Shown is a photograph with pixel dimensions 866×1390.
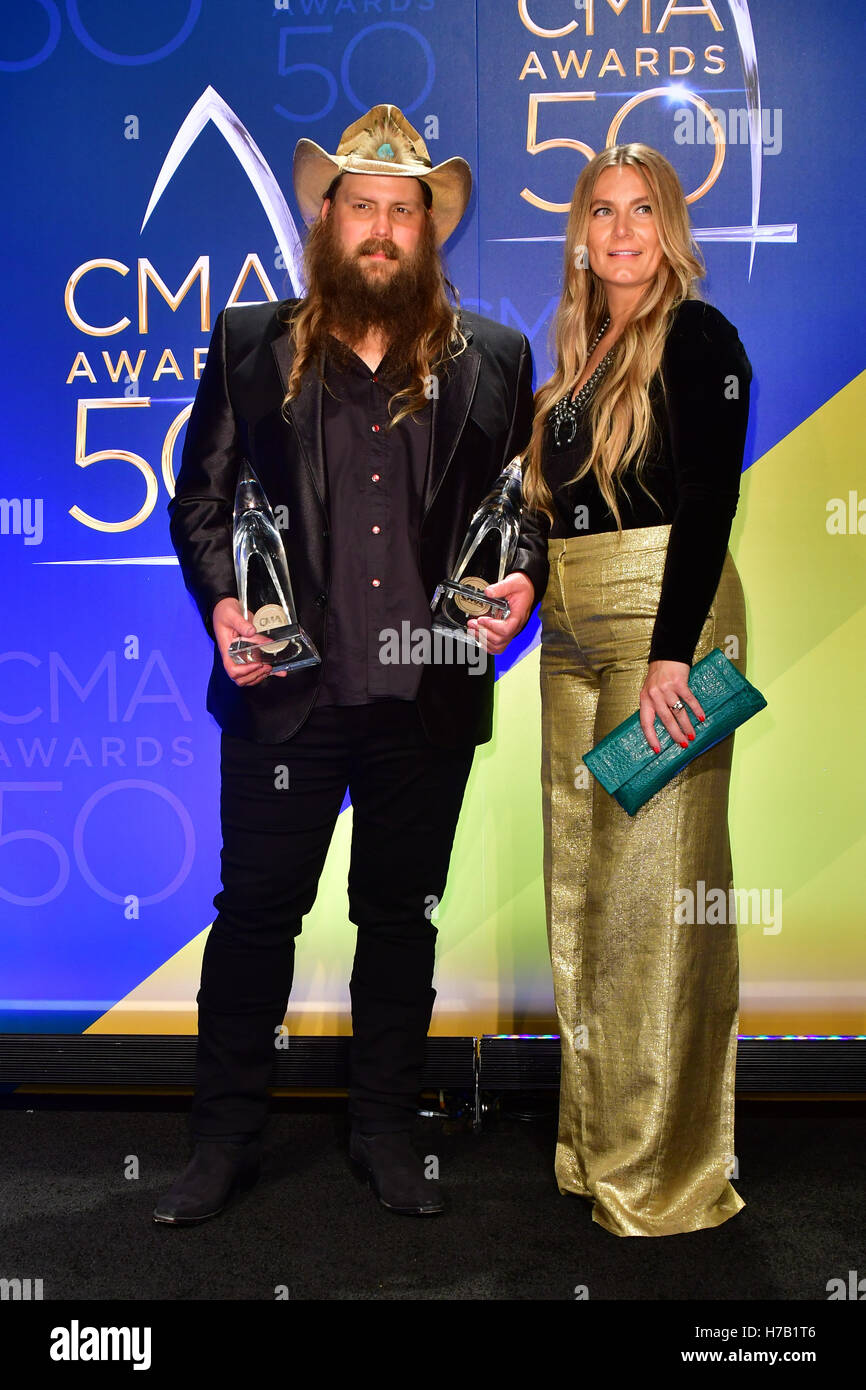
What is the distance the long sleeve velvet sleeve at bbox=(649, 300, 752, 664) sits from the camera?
2092mm

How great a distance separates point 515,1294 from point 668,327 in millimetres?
1689

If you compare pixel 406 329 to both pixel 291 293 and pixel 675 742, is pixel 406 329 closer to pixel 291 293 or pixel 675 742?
pixel 291 293

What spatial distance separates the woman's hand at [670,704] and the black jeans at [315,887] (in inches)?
15.7

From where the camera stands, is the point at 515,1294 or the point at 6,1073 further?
the point at 6,1073

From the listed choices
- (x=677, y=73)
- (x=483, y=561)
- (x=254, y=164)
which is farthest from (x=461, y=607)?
(x=677, y=73)

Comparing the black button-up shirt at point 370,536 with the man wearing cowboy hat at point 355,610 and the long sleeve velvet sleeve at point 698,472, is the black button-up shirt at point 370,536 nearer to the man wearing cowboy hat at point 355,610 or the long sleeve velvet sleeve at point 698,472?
the man wearing cowboy hat at point 355,610

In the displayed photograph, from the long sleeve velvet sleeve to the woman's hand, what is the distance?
0.9 inches

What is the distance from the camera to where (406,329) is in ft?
7.63

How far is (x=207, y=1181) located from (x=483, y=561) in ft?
4.16

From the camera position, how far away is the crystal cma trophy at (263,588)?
2133 mm

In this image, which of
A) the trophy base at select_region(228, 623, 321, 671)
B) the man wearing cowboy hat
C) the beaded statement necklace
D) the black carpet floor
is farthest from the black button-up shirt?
the black carpet floor

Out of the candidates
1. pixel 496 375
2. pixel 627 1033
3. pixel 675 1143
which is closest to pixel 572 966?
pixel 627 1033

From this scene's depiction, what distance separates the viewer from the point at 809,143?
9.18 feet
